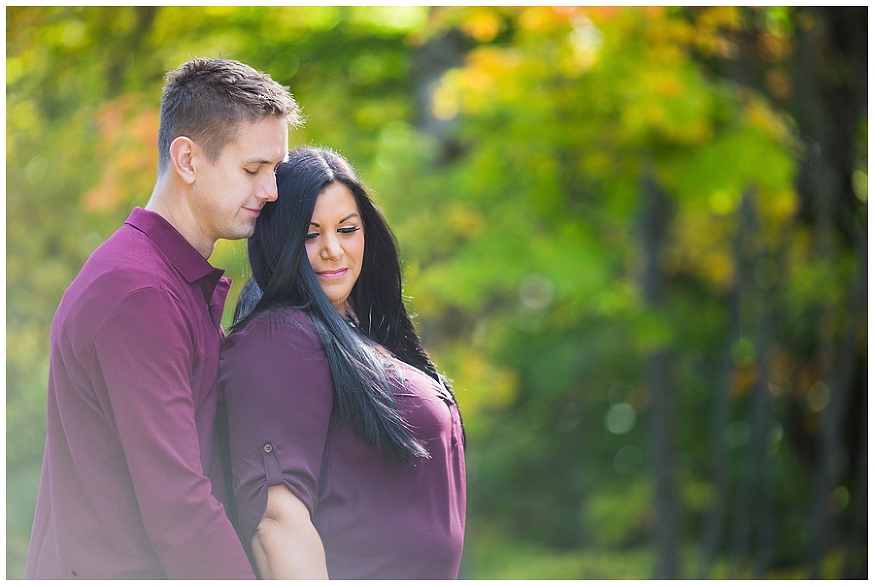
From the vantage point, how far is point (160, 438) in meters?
1.34

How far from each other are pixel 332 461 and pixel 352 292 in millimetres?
420

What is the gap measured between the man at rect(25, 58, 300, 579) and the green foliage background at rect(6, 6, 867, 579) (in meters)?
2.31

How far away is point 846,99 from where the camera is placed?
493cm

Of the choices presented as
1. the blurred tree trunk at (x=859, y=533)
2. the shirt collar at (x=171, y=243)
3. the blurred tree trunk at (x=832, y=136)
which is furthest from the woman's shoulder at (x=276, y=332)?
the blurred tree trunk at (x=859, y=533)

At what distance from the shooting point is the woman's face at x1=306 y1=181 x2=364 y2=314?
1.64 metres

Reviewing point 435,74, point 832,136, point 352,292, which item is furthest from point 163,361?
point 832,136

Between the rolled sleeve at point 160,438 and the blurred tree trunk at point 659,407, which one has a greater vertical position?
the rolled sleeve at point 160,438

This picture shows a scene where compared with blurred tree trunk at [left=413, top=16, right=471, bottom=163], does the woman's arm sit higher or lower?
lower

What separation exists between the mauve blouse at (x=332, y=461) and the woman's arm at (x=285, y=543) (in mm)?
16

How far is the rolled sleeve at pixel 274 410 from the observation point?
1457 millimetres

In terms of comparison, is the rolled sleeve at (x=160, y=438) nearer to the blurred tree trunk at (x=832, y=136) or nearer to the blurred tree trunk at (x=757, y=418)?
the blurred tree trunk at (x=832, y=136)

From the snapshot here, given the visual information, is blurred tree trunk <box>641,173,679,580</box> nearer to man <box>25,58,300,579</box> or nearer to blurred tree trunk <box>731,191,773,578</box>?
blurred tree trunk <box>731,191,773,578</box>

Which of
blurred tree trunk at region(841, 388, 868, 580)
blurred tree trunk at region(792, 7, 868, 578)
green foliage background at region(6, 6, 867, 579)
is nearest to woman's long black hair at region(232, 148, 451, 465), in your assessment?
green foliage background at region(6, 6, 867, 579)

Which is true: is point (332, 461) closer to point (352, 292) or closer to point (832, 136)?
point (352, 292)
